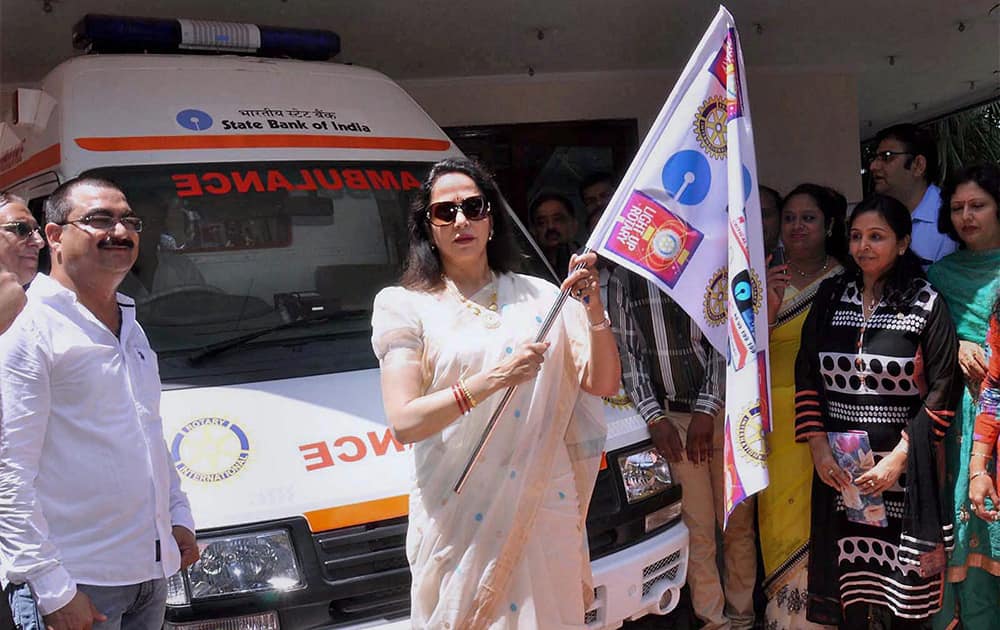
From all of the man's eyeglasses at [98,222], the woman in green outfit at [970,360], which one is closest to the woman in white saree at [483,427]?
the man's eyeglasses at [98,222]

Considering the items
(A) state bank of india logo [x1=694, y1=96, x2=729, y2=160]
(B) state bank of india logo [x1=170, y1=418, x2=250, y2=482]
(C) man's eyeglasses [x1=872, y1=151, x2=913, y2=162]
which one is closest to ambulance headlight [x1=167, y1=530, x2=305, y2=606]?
(B) state bank of india logo [x1=170, y1=418, x2=250, y2=482]

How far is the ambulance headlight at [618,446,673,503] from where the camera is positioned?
3.45m

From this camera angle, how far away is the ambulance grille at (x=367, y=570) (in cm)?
290

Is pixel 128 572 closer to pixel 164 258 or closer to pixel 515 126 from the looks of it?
pixel 164 258

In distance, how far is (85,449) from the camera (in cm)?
246

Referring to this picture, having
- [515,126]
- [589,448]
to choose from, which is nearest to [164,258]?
[589,448]

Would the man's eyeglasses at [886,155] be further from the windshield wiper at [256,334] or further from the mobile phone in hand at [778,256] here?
the windshield wiper at [256,334]

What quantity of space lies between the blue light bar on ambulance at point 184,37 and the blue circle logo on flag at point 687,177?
2.29 metres

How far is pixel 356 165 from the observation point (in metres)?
4.20

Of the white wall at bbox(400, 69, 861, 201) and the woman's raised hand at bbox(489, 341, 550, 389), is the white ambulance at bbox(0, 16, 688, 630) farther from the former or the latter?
the white wall at bbox(400, 69, 861, 201)

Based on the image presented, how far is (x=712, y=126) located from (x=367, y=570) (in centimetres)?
177

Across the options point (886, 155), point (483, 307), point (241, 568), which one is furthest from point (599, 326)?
point (886, 155)

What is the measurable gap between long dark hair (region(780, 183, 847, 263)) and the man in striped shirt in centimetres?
71

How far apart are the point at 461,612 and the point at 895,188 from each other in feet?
9.76
